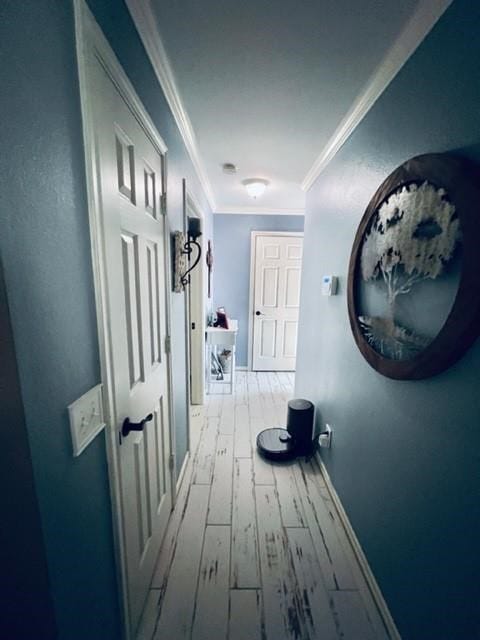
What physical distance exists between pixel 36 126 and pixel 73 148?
13 cm

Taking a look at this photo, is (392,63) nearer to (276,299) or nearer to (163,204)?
(163,204)

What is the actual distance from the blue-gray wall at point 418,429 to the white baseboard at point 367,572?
0.05 meters

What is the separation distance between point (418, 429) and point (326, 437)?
3.35 feet

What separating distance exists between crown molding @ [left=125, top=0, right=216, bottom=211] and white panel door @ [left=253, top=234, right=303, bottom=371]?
208cm

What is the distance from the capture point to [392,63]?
1.16m

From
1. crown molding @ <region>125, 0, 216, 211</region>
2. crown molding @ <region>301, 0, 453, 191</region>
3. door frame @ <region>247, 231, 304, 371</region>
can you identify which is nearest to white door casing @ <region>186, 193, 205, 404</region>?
crown molding @ <region>125, 0, 216, 211</region>

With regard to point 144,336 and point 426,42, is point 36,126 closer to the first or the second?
point 144,336

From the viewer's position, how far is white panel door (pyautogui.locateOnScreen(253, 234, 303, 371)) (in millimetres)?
3893

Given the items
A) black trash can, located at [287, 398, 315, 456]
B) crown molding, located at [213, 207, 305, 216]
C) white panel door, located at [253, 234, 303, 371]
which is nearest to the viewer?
black trash can, located at [287, 398, 315, 456]

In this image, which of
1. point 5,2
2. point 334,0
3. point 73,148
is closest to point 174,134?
point 334,0

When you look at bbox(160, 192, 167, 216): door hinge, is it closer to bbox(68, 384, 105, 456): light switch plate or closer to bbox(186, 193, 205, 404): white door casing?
bbox(68, 384, 105, 456): light switch plate

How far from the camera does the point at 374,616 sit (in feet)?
3.80

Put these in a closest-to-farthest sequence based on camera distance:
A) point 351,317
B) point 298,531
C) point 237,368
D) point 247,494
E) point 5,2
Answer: point 5,2
point 351,317
point 298,531
point 247,494
point 237,368

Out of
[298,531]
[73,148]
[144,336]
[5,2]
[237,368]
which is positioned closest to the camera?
[5,2]
